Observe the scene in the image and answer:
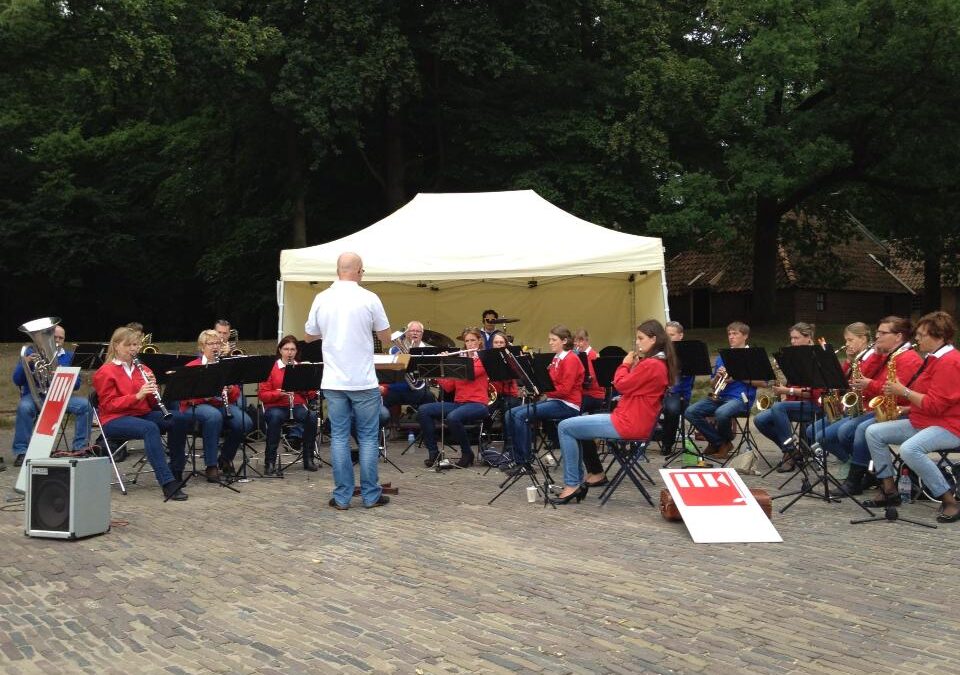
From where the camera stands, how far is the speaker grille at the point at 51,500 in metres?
7.23

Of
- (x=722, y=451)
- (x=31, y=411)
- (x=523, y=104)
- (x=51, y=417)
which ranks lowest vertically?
(x=722, y=451)

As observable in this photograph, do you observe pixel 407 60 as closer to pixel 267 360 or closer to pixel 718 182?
pixel 718 182

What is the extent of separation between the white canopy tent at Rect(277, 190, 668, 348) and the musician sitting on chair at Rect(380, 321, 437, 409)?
111cm

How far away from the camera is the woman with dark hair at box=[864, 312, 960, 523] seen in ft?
25.5

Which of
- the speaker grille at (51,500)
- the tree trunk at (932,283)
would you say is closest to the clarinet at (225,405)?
the speaker grille at (51,500)

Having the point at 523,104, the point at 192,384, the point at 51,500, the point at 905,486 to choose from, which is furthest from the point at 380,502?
the point at 523,104

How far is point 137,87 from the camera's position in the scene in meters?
24.2

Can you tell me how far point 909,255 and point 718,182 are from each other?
44.5 feet

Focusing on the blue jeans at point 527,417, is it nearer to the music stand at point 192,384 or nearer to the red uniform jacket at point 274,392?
the red uniform jacket at point 274,392

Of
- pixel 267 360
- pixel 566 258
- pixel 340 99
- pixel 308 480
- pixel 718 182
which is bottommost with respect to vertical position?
pixel 308 480

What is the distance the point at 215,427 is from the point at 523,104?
17.4 m

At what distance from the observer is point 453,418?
11016 mm

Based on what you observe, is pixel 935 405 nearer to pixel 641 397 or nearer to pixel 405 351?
pixel 641 397

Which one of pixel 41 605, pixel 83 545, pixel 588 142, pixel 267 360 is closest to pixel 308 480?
pixel 267 360
